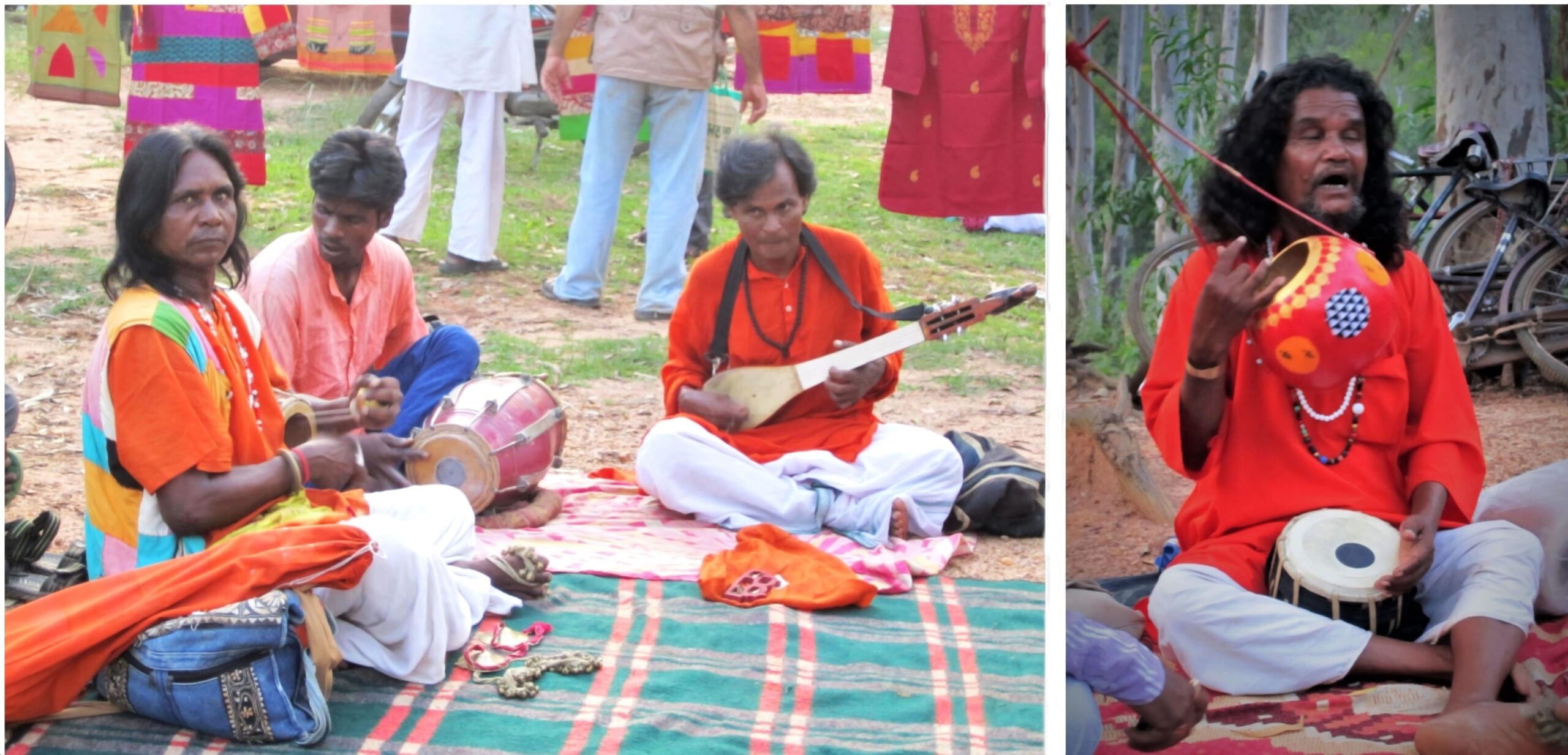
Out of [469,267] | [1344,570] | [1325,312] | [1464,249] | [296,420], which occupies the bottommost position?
[1344,570]

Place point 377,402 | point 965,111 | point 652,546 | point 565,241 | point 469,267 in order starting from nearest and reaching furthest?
point 377,402 < point 965,111 < point 652,546 < point 469,267 < point 565,241

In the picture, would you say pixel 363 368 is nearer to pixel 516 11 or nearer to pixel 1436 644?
pixel 516 11

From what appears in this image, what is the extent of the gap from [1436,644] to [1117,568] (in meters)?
0.72

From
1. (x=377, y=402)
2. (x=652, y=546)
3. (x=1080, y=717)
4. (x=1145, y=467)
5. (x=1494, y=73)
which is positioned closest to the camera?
(x=1080, y=717)

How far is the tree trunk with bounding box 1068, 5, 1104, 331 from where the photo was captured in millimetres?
3453

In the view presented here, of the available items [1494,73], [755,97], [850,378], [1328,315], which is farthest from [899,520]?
[1494,73]

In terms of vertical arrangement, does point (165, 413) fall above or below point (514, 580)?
above

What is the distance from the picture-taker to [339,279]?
3.88 meters

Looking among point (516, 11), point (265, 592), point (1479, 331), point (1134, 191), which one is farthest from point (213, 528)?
point (1479, 331)

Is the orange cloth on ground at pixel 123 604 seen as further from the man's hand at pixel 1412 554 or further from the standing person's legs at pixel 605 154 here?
the man's hand at pixel 1412 554

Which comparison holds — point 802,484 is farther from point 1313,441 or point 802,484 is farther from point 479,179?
point 1313,441

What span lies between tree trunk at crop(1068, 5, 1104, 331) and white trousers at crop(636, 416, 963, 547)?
0.69m

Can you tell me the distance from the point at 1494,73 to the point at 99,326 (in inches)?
144

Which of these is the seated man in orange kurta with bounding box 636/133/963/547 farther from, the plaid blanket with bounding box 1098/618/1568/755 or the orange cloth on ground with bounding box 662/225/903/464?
the plaid blanket with bounding box 1098/618/1568/755
